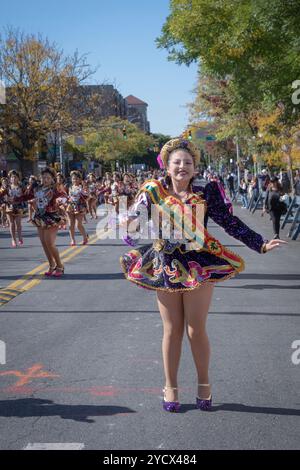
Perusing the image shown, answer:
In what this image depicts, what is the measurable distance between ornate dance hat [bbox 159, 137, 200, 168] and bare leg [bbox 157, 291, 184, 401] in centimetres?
104

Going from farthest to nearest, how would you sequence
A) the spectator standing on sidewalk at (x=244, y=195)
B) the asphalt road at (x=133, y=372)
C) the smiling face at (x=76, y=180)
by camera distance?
the spectator standing on sidewalk at (x=244, y=195) < the smiling face at (x=76, y=180) < the asphalt road at (x=133, y=372)

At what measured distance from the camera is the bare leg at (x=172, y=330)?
5.02 m

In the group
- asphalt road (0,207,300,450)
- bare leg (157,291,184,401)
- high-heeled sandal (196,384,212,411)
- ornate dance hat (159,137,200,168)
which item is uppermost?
ornate dance hat (159,137,200,168)

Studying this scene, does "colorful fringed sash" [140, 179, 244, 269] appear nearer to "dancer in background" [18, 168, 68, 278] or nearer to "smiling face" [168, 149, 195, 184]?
"smiling face" [168, 149, 195, 184]

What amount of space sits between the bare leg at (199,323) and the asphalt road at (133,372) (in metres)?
0.28

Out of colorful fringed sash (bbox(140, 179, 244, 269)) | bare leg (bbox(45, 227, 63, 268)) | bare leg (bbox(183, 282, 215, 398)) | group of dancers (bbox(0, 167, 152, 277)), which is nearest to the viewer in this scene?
bare leg (bbox(183, 282, 215, 398))

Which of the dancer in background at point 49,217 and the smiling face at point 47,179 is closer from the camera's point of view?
the dancer in background at point 49,217

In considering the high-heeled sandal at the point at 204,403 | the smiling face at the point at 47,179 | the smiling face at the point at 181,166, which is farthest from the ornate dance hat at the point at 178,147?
the smiling face at the point at 47,179

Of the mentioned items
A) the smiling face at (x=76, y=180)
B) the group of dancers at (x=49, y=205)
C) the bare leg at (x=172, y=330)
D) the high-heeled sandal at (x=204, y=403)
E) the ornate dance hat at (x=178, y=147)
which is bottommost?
the high-heeled sandal at (x=204, y=403)

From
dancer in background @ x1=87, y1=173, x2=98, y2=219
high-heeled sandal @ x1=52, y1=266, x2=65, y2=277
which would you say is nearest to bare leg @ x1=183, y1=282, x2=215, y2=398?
high-heeled sandal @ x1=52, y1=266, x2=65, y2=277

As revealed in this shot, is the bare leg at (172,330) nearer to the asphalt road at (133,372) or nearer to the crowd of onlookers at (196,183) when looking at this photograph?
the asphalt road at (133,372)

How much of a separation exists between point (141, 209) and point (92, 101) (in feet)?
135

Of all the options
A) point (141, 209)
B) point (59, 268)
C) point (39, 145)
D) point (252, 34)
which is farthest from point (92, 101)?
point (141, 209)

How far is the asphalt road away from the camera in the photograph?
457 cm
